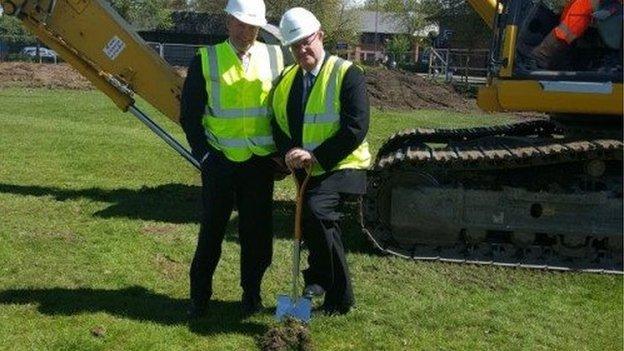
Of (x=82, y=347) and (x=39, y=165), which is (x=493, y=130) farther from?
(x=39, y=165)

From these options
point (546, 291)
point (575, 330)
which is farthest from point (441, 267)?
point (575, 330)

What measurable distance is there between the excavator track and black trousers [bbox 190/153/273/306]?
6.66 ft

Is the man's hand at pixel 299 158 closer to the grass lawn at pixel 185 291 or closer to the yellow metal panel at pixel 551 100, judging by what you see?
the grass lawn at pixel 185 291

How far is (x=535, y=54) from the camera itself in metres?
7.38

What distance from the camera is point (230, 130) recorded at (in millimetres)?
5730

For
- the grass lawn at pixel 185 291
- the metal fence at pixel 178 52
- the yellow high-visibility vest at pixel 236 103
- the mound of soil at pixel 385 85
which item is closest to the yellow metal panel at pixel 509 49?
the grass lawn at pixel 185 291

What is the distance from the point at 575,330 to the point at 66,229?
5.00 metres

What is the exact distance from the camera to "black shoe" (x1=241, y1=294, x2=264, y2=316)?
19.8ft

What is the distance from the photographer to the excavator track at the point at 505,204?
7.56 metres

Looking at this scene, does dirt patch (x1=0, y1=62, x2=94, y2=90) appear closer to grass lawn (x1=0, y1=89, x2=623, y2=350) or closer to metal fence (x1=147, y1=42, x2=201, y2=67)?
metal fence (x1=147, y1=42, x2=201, y2=67)

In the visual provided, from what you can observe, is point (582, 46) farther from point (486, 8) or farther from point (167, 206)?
point (167, 206)

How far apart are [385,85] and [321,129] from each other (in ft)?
77.0

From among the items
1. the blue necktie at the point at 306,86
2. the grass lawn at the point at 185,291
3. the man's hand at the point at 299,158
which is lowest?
the grass lawn at the point at 185,291

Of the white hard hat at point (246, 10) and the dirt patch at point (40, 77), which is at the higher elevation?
the white hard hat at point (246, 10)
